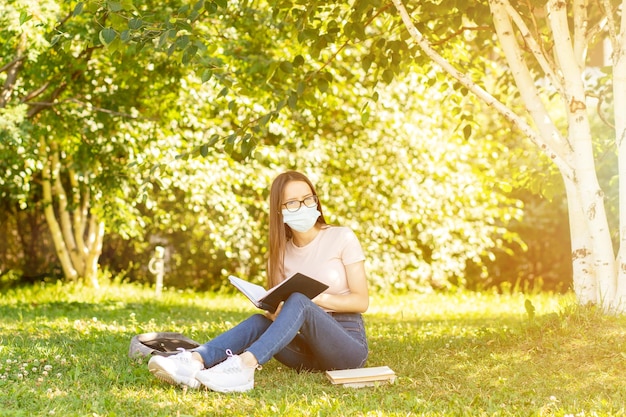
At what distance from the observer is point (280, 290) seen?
14.2 feet

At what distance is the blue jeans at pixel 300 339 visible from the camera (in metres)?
4.26

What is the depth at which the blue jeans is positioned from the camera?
4.26 meters

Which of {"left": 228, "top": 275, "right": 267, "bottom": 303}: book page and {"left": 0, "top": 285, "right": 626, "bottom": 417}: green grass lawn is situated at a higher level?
{"left": 228, "top": 275, "right": 267, "bottom": 303}: book page

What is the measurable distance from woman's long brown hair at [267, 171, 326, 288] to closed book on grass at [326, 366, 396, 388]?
2.41 ft

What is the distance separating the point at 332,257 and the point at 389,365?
86 centimetres

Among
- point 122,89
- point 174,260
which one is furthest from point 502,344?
point 174,260

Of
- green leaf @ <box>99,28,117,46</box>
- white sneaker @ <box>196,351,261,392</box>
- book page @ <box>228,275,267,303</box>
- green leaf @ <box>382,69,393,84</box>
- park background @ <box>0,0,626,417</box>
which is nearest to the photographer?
white sneaker @ <box>196,351,261,392</box>

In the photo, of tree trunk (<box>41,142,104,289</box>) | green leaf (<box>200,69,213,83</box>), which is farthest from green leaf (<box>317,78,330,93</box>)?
tree trunk (<box>41,142,104,289</box>)

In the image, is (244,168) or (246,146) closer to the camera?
(246,146)

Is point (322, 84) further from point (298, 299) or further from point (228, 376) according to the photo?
point (228, 376)

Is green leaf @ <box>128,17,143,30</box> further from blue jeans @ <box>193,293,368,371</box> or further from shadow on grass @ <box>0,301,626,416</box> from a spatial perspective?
shadow on grass @ <box>0,301,626,416</box>

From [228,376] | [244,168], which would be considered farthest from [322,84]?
[244,168]

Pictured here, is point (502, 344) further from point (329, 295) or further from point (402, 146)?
point (402, 146)

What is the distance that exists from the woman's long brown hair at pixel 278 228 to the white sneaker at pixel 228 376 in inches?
29.1
